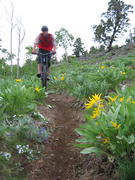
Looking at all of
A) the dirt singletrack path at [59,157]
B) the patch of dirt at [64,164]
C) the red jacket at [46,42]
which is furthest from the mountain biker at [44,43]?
the patch of dirt at [64,164]

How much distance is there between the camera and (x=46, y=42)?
670 cm

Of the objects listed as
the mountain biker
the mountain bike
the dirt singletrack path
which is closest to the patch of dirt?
the dirt singletrack path

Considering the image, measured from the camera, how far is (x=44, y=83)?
6.81 meters

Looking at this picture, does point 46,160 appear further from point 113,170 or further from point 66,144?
point 113,170

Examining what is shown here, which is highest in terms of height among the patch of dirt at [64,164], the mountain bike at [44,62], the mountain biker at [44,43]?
the mountain biker at [44,43]

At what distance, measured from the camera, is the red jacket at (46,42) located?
6.62 m

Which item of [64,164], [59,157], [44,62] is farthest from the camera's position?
[44,62]

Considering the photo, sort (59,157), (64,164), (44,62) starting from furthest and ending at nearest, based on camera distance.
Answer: (44,62)
(59,157)
(64,164)

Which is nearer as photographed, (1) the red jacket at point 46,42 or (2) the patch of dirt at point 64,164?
(2) the patch of dirt at point 64,164

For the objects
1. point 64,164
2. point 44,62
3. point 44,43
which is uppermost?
point 44,43

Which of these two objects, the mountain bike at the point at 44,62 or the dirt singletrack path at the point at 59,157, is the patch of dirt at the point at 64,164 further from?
the mountain bike at the point at 44,62

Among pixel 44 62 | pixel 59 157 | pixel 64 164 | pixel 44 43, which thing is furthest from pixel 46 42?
pixel 64 164

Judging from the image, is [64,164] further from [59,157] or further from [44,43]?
[44,43]

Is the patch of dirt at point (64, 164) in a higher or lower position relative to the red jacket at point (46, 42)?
lower
